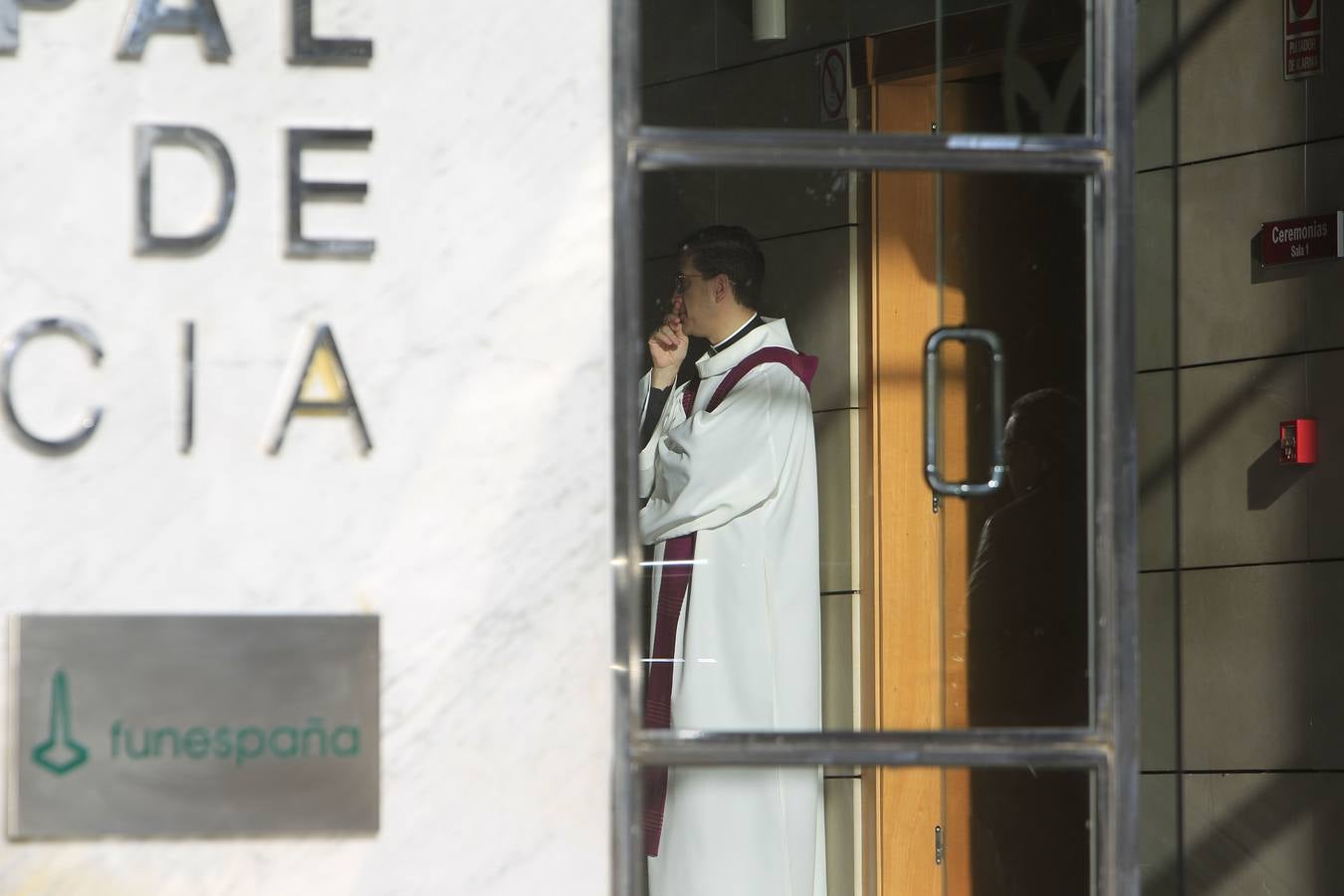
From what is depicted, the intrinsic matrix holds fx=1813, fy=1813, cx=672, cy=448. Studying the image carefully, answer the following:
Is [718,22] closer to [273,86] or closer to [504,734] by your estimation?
[273,86]

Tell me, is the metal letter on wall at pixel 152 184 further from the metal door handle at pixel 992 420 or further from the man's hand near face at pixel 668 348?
the metal door handle at pixel 992 420

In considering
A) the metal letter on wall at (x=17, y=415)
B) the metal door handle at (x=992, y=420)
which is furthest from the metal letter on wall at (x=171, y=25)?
the metal door handle at (x=992, y=420)

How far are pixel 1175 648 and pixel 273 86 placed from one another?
3.61 m

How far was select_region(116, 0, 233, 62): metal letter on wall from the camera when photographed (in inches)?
146

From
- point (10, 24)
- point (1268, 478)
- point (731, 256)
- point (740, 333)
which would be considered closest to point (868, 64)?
point (731, 256)

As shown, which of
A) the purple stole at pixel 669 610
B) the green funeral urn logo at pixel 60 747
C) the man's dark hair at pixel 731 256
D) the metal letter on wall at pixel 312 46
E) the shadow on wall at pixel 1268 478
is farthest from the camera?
the shadow on wall at pixel 1268 478

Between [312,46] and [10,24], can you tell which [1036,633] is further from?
[10,24]

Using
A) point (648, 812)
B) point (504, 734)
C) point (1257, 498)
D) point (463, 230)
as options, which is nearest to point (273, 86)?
point (463, 230)

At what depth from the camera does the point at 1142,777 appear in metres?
6.03

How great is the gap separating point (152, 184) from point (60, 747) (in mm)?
1154

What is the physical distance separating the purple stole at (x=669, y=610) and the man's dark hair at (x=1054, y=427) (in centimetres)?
49

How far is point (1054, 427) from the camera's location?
400cm

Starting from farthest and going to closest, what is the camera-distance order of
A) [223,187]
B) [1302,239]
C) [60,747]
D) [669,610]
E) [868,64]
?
[1302,239] < [868,64] < [669,610] < [223,187] < [60,747]

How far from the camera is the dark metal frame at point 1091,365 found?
3826 millimetres
